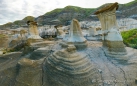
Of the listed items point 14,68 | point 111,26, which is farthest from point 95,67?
point 14,68

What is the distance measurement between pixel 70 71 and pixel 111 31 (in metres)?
2.89

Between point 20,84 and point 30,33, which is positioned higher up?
point 30,33

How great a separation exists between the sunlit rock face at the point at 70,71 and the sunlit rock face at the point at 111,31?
1438 mm

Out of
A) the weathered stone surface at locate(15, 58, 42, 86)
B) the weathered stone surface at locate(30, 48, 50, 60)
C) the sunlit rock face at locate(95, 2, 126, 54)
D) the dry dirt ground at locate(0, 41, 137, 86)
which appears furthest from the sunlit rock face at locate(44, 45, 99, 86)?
the weathered stone surface at locate(30, 48, 50, 60)

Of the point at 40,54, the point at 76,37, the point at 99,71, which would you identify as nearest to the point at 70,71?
the point at 99,71

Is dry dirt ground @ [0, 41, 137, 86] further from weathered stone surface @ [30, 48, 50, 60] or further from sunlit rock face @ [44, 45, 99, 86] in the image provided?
sunlit rock face @ [44, 45, 99, 86]

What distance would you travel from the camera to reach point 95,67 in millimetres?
7383

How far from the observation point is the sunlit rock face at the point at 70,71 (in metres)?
6.83

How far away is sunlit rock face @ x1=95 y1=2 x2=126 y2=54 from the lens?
8.18m

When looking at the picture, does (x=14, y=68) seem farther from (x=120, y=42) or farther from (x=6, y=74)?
(x=120, y=42)

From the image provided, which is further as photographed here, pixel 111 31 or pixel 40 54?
pixel 40 54

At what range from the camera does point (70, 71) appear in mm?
6895

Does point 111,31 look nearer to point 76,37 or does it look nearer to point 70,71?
point 76,37

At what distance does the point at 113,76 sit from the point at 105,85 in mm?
572
